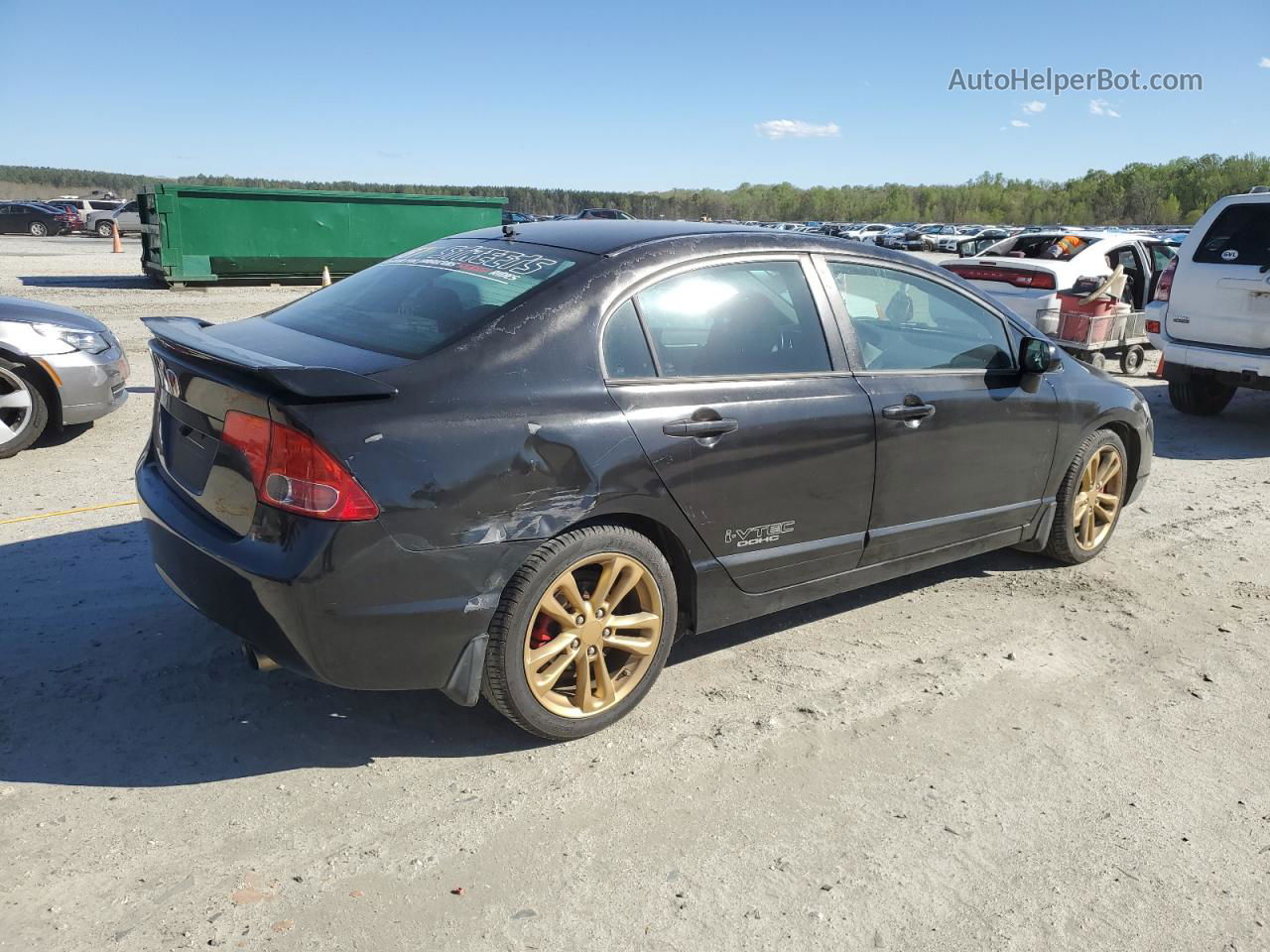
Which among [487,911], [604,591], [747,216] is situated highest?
[747,216]

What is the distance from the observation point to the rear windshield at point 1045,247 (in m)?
12.7

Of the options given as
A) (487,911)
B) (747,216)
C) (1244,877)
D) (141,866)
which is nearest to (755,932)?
(487,911)

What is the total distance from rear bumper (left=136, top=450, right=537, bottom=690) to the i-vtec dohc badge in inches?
33.8

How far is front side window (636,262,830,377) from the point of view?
3533 millimetres

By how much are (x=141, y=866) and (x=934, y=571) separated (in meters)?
3.88

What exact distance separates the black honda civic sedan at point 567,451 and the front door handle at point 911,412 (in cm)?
2

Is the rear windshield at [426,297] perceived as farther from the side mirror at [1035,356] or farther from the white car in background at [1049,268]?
the white car in background at [1049,268]

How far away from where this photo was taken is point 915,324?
4477 mm

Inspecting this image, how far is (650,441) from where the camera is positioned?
332cm

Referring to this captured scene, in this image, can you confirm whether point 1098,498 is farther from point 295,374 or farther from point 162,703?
point 162,703

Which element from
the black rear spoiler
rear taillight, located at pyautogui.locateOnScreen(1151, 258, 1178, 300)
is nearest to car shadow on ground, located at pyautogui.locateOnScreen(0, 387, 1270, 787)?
the black rear spoiler

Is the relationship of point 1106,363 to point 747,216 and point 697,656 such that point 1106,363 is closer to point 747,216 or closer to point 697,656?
point 697,656

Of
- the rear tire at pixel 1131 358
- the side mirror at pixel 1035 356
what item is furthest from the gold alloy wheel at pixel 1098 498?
the rear tire at pixel 1131 358

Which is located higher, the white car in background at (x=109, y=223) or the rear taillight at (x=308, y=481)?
the white car in background at (x=109, y=223)
